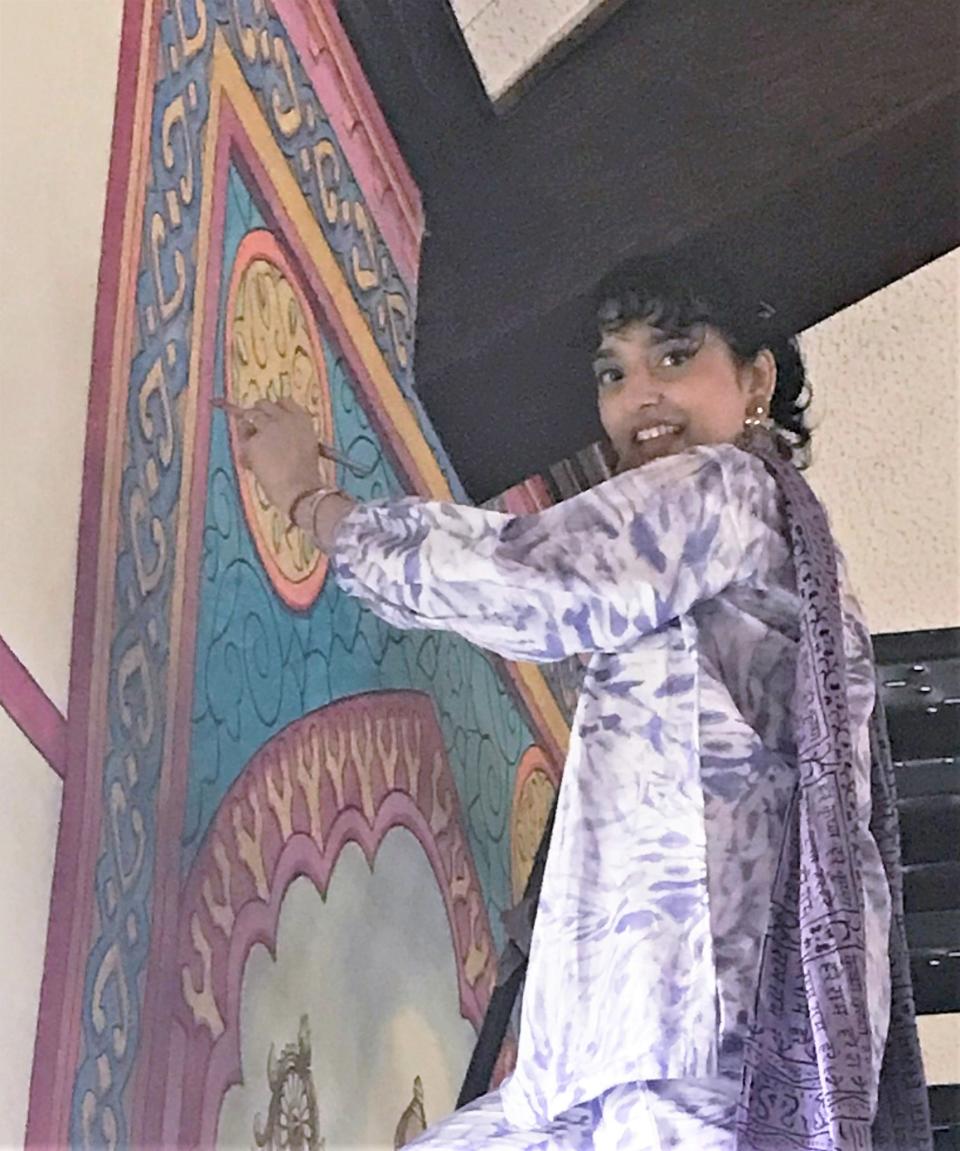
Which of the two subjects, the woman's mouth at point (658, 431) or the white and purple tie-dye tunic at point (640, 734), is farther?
the woman's mouth at point (658, 431)

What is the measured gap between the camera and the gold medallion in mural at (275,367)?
1.28 meters

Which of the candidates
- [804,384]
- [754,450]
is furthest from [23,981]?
[804,384]

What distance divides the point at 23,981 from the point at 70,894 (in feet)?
0.21

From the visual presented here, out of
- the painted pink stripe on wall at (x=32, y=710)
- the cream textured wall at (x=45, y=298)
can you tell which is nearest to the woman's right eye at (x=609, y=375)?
the cream textured wall at (x=45, y=298)

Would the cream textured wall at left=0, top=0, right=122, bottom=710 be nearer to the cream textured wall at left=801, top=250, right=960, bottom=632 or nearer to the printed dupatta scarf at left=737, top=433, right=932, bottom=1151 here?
the printed dupatta scarf at left=737, top=433, right=932, bottom=1151

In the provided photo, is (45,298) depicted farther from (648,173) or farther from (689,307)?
(648,173)

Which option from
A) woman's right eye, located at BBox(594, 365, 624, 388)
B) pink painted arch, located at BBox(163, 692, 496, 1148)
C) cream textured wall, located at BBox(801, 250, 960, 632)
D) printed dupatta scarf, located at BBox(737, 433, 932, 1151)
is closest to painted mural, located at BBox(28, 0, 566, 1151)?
pink painted arch, located at BBox(163, 692, 496, 1148)

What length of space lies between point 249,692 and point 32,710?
272 millimetres

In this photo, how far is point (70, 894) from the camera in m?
0.98

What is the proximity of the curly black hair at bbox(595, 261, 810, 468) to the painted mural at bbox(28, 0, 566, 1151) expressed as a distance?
10.9 inches

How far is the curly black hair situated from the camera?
124cm

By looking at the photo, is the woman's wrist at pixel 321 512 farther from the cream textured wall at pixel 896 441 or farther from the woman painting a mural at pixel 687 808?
the cream textured wall at pixel 896 441

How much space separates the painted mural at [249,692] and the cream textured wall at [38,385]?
0.7 inches

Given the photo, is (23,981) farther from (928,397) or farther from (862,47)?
(928,397)
